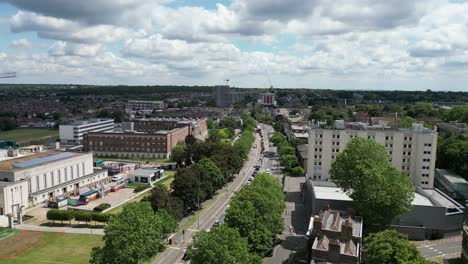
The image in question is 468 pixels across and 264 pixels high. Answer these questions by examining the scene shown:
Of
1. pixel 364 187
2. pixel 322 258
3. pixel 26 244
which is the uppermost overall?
pixel 364 187

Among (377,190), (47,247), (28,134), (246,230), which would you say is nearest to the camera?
(246,230)

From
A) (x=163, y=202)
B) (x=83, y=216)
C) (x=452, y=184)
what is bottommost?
(x=83, y=216)

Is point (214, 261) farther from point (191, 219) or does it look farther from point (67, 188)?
point (67, 188)

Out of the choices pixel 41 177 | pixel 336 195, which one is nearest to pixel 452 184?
pixel 336 195

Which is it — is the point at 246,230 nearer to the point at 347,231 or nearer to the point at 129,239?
the point at 347,231

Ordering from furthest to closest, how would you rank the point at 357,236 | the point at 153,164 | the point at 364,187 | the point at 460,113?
the point at 460,113, the point at 153,164, the point at 364,187, the point at 357,236

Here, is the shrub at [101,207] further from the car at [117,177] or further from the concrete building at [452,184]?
the concrete building at [452,184]

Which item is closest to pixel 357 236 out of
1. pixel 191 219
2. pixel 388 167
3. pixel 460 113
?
pixel 388 167

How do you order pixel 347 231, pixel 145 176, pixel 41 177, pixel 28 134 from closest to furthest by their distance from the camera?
pixel 347 231
pixel 41 177
pixel 145 176
pixel 28 134
